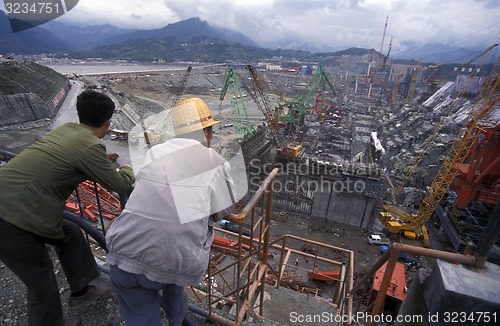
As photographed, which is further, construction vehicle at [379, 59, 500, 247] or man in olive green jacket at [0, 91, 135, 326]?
construction vehicle at [379, 59, 500, 247]

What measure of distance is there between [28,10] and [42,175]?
857 cm

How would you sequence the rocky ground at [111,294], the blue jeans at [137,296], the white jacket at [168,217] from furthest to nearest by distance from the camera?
the rocky ground at [111,294]
the blue jeans at [137,296]
the white jacket at [168,217]

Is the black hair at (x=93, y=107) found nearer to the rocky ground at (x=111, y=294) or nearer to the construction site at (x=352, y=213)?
the construction site at (x=352, y=213)

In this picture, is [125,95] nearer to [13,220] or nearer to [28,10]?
[28,10]

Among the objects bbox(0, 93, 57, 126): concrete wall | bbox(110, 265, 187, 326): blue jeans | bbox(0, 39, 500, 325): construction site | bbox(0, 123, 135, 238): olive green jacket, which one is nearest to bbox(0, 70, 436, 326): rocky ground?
bbox(0, 39, 500, 325): construction site

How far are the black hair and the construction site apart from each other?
0.27 metres

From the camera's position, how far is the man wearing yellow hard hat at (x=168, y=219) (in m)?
1.56

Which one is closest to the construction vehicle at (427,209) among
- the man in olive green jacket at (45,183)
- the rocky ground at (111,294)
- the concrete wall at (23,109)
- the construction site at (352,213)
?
the construction site at (352,213)

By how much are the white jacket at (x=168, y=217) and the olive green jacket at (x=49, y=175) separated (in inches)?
18.1

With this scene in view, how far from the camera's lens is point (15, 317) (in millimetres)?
2621

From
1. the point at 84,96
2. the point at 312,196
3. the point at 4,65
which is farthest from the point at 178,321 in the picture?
the point at 4,65

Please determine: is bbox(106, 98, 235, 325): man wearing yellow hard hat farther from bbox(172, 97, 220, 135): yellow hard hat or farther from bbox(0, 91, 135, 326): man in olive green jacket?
bbox(0, 91, 135, 326): man in olive green jacket

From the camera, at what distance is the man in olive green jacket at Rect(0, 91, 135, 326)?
5.95 ft

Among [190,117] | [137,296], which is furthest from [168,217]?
[190,117]
